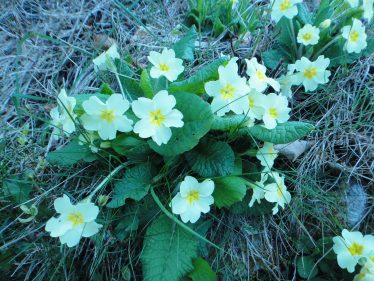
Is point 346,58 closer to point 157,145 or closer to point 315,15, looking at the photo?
point 315,15

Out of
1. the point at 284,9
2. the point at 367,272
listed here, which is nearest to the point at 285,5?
the point at 284,9

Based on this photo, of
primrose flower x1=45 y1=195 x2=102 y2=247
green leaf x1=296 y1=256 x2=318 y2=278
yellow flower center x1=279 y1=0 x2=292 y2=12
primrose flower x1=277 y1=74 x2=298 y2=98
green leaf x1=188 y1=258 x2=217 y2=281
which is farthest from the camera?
yellow flower center x1=279 y1=0 x2=292 y2=12

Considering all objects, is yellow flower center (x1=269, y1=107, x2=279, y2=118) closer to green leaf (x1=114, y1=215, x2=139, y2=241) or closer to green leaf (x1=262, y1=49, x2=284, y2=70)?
green leaf (x1=262, y1=49, x2=284, y2=70)

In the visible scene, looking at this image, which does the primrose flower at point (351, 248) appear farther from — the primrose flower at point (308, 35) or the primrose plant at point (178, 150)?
the primrose flower at point (308, 35)

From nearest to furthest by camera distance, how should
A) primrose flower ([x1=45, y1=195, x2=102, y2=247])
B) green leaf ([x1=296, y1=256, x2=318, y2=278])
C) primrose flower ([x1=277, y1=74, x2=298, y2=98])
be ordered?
primrose flower ([x1=45, y1=195, x2=102, y2=247]) → green leaf ([x1=296, y1=256, x2=318, y2=278]) → primrose flower ([x1=277, y1=74, x2=298, y2=98])

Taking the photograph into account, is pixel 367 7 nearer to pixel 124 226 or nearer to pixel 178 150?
pixel 178 150

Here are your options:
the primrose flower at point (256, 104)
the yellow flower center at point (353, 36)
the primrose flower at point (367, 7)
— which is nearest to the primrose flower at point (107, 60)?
the primrose flower at point (256, 104)

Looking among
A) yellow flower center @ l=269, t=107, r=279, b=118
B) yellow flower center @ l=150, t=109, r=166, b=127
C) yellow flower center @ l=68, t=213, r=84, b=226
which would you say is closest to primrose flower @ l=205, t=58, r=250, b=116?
yellow flower center @ l=269, t=107, r=279, b=118

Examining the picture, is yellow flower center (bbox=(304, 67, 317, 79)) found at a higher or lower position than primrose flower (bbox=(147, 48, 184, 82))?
lower

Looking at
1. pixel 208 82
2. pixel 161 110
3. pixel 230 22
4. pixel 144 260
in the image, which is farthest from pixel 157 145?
pixel 230 22
